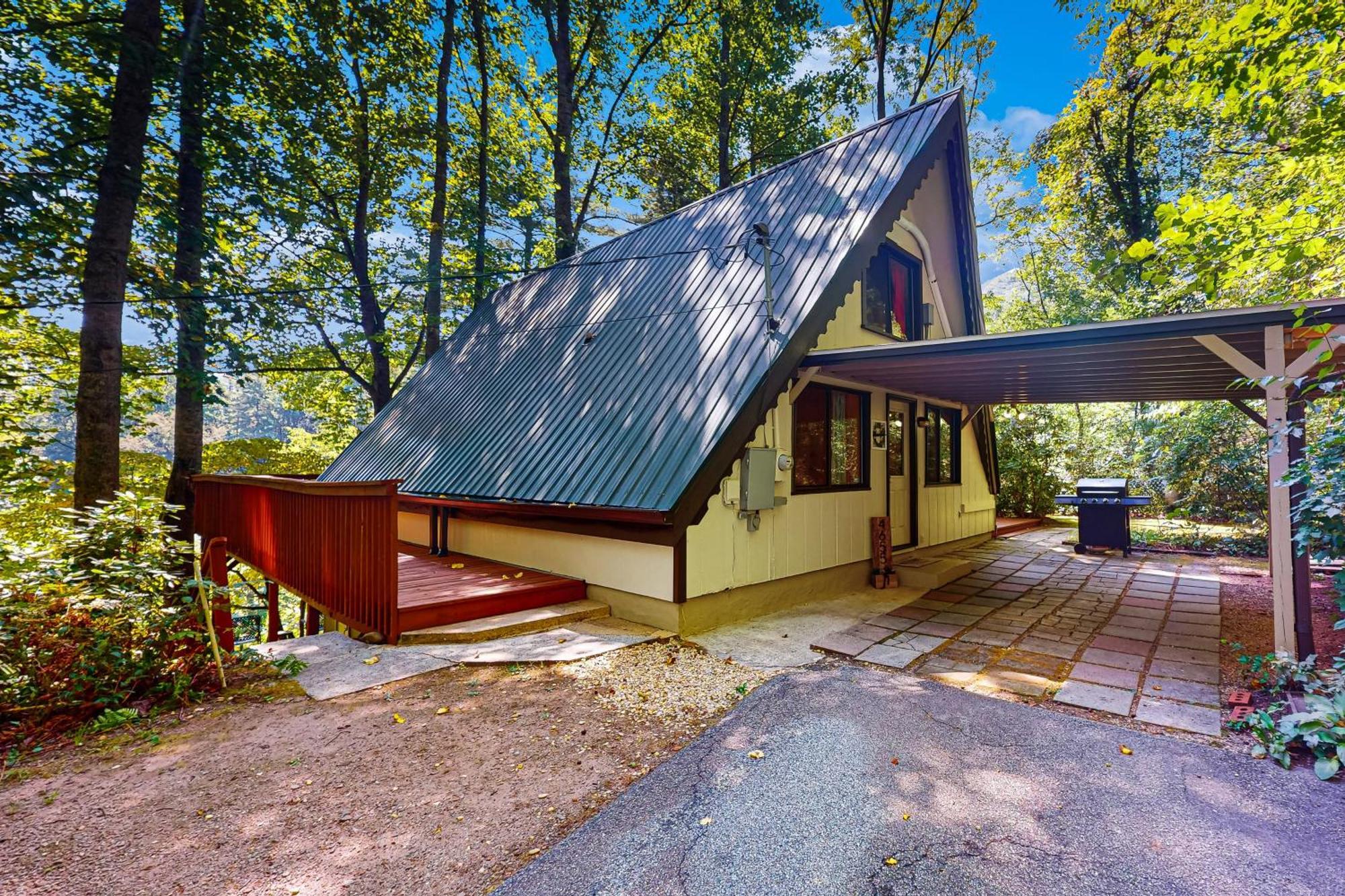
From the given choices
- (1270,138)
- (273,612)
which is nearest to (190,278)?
(273,612)

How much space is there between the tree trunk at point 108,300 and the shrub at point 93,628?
2239mm

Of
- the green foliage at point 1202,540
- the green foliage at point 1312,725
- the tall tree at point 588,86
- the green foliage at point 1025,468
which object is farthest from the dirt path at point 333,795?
the tall tree at point 588,86

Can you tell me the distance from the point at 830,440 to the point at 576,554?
10.4ft

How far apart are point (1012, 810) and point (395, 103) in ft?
52.9

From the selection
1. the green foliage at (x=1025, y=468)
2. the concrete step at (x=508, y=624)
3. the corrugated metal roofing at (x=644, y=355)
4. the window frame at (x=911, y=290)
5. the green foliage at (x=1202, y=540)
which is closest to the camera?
the concrete step at (x=508, y=624)

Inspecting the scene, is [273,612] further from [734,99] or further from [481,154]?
[734,99]

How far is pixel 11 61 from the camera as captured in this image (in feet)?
19.7

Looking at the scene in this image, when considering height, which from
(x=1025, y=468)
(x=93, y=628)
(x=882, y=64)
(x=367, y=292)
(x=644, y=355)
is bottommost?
(x=93, y=628)

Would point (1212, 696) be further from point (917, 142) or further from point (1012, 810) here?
point (917, 142)

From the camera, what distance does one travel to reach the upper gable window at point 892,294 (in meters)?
7.18

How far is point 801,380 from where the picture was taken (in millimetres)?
5445

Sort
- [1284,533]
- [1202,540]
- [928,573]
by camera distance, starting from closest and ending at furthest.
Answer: [1284,533] → [928,573] → [1202,540]

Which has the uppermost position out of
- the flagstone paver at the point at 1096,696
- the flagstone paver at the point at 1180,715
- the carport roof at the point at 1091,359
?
the carport roof at the point at 1091,359

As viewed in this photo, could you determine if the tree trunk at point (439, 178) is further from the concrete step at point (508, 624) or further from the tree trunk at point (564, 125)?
the concrete step at point (508, 624)
